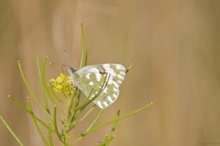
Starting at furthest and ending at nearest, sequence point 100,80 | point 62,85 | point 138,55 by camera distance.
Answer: point 138,55
point 100,80
point 62,85

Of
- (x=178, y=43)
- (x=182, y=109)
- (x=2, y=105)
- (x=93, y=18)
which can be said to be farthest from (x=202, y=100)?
(x=2, y=105)

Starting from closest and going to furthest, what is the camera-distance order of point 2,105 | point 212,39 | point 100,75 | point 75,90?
1. point 75,90
2. point 100,75
3. point 2,105
4. point 212,39

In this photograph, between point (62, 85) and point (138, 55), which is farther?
point (138, 55)

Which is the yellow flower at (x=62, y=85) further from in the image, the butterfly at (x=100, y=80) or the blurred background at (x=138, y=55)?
the blurred background at (x=138, y=55)

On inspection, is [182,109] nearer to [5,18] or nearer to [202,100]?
[202,100]

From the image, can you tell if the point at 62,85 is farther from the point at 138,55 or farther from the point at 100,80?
the point at 138,55

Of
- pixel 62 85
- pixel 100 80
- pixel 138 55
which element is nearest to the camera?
pixel 62 85

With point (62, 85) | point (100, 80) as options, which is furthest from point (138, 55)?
point (62, 85)
